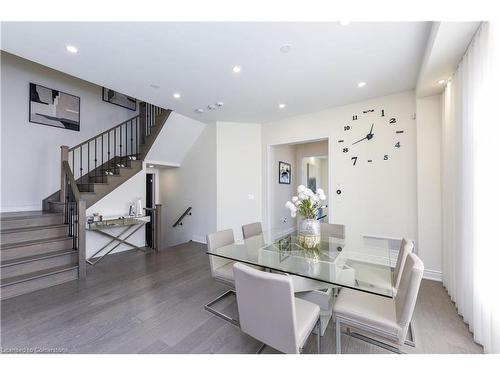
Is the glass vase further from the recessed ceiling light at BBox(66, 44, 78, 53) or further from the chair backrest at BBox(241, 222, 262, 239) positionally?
the recessed ceiling light at BBox(66, 44, 78, 53)

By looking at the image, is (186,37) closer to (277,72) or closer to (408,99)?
(277,72)

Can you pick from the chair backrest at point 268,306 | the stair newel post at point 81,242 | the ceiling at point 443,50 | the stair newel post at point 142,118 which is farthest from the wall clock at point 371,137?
the stair newel post at point 142,118

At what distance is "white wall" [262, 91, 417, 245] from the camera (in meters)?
3.36

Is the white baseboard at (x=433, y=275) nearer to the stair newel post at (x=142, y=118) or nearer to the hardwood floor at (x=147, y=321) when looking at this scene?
the hardwood floor at (x=147, y=321)

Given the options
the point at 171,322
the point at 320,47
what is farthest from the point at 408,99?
the point at 171,322

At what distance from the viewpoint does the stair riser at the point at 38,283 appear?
255cm

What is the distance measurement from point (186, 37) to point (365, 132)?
10.4 feet

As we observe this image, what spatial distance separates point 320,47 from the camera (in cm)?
229

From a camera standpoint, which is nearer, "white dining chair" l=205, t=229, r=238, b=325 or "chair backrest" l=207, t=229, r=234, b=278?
"white dining chair" l=205, t=229, r=238, b=325

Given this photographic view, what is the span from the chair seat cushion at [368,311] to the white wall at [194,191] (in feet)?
11.5

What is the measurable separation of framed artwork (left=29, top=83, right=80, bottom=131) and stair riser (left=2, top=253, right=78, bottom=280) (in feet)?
9.22

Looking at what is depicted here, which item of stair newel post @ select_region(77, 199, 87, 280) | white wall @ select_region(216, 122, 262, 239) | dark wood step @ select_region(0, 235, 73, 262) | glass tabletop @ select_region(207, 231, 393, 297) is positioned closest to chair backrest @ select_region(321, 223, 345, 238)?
glass tabletop @ select_region(207, 231, 393, 297)

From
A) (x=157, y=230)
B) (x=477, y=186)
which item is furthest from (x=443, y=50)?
(x=157, y=230)

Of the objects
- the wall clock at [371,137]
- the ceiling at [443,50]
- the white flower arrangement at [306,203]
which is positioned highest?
the ceiling at [443,50]
